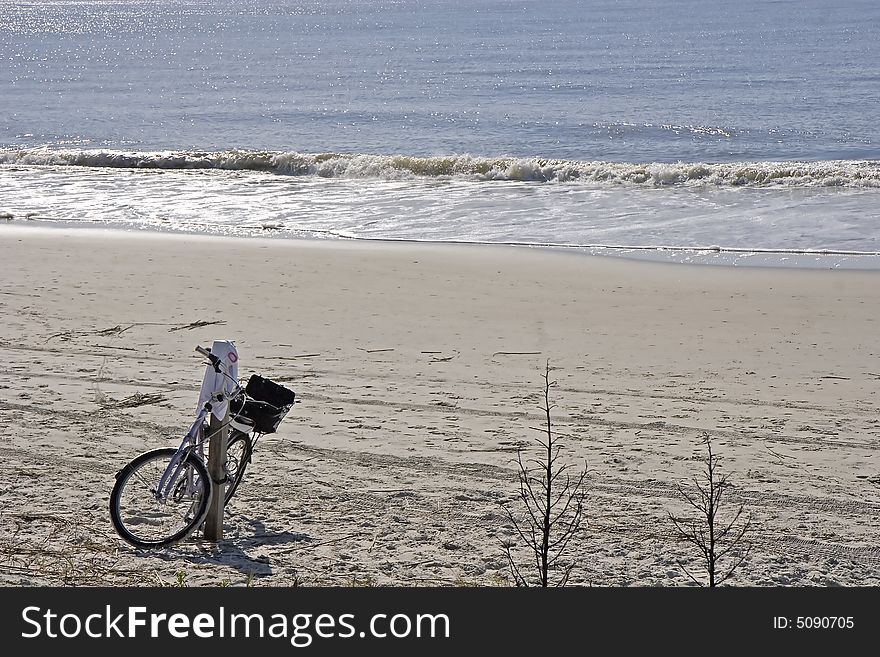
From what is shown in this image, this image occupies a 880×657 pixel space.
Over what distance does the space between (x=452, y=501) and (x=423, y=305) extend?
507 centimetres

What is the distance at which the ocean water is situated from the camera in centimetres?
1627

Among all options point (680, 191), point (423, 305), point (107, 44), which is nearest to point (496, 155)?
point (680, 191)

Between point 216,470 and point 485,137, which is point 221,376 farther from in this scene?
point 485,137

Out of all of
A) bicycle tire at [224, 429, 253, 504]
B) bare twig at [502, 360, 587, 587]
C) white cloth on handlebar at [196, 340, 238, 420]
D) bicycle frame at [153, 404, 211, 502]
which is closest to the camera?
bare twig at [502, 360, 587, 587]

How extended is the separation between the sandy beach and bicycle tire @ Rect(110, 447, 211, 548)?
0.34 ft

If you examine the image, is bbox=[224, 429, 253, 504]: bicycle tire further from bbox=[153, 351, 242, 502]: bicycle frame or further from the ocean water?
the ocean water

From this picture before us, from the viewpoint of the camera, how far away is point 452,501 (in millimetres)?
5656

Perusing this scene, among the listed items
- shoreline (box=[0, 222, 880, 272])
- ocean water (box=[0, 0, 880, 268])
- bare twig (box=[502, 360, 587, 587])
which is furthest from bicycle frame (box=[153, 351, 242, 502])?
ocean water (box=[0, 0, 880, 268])

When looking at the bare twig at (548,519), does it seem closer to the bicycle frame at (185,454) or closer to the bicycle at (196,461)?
the bicycle at (196,461)

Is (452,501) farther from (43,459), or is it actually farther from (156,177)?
(156,177)

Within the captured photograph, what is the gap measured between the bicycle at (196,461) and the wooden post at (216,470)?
0.03m

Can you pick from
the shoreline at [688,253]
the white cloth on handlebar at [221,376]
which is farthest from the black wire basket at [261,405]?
the shoreline at [688,253]

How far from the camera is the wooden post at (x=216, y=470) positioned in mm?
4922

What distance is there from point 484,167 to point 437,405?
16512 millimetres
